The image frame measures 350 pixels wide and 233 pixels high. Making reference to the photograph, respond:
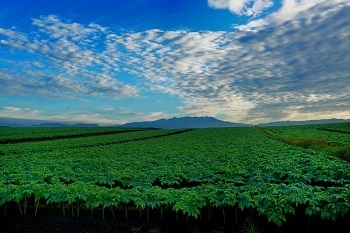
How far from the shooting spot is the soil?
9.45 meters

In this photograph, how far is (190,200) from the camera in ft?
29.6

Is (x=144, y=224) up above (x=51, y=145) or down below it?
below

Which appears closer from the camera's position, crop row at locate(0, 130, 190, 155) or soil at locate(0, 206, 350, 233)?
soil at locate(0, 206, 350, 233)

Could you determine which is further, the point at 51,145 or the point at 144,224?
the point at 51,145

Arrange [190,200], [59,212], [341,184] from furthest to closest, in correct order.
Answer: [341,184] → [59,212] → [190,200]

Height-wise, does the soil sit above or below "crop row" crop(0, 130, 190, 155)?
below

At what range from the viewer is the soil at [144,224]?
9.45m

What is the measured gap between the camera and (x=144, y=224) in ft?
32.7

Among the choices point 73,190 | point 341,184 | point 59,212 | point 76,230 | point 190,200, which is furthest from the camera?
point 341,184

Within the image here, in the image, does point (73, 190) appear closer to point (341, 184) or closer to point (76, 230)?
point (76, 230)

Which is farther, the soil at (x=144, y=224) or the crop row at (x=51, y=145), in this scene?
the crop row at (x=51, y=145)

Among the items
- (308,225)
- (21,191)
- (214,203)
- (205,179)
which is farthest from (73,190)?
(308,225)

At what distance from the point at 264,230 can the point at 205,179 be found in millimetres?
4435

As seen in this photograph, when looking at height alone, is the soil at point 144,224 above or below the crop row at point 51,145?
below
